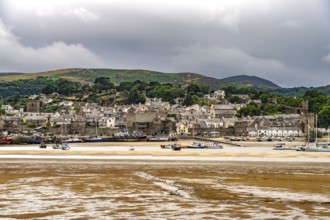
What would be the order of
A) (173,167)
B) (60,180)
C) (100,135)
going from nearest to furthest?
→ (60,180)
(173,167)
(100,135)

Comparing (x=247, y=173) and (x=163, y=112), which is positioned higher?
(x=163, y=112)

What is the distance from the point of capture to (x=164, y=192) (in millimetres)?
27828

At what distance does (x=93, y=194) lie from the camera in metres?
27.3

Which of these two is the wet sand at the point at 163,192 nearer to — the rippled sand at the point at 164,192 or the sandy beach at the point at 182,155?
the rippled sand at the point at 164,192

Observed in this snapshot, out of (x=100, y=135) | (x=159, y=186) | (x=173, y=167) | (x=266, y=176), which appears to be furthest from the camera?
(x=100, y=135)

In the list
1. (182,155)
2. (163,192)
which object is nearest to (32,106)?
(182,155)

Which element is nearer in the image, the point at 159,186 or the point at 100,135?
the point at 159,186

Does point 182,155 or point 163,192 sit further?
point 182,155

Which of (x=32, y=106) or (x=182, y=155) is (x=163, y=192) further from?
(x=32, y=106)

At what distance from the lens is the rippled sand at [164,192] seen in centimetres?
2212

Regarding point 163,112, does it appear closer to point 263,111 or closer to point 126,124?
point 126,124

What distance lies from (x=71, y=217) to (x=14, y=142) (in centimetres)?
7839

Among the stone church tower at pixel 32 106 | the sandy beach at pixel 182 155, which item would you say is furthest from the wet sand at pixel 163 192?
the stone church tower at pixel 32 106

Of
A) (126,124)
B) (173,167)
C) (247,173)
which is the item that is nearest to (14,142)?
(126,124)
